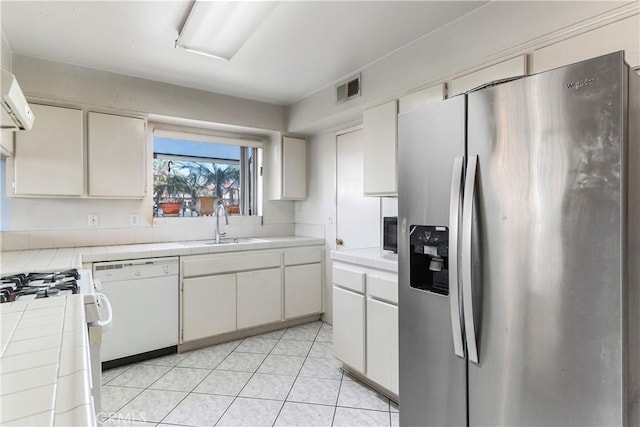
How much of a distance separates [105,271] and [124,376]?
31.4 inches

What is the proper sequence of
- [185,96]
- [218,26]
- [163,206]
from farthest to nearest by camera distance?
1. [163,206]
2. [185,96]
3. [218,26]

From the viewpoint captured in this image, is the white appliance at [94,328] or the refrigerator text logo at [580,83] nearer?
the refrigerator text logo at [580,83]

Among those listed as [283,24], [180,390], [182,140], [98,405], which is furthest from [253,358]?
[283,24]

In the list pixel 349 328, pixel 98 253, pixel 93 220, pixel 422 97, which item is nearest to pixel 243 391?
pixel 349 328

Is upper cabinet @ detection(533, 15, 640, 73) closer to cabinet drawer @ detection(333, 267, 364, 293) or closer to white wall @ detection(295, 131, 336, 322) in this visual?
cabinet drawer @ detection(333, 267, 364, 293)

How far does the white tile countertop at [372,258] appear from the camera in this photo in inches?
83.1

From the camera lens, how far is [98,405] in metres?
1.38

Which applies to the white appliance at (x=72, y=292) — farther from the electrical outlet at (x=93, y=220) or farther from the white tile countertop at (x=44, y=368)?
the electrical outlet at (x=93, y=220)

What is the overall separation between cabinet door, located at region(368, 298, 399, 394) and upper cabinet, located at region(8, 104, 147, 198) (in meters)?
2.25

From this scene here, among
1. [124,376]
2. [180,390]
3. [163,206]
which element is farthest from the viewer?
[163,206]

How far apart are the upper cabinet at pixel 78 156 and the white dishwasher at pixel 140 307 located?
0.68 meters

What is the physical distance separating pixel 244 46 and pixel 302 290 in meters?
2.36

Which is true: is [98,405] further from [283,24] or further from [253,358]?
[283,24]

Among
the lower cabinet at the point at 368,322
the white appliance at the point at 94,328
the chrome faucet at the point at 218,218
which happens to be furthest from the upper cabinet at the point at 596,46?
the chrome faucet at the point at 218,218
